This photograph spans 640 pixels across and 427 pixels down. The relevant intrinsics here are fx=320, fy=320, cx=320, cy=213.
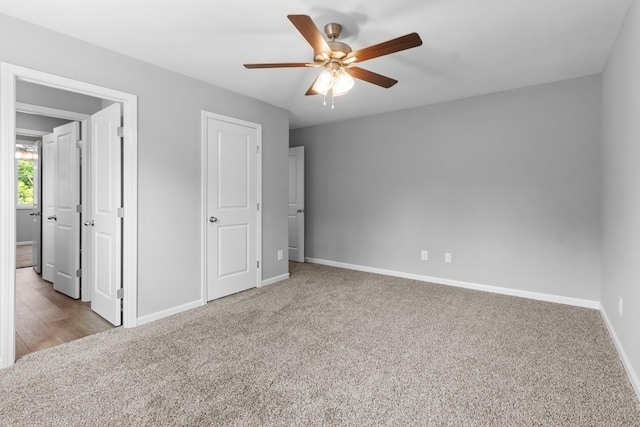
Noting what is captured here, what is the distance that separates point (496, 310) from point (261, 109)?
11.7 feet

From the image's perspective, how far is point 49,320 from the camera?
3004 millimetres

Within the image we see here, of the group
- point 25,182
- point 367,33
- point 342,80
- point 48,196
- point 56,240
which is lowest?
point 56,240

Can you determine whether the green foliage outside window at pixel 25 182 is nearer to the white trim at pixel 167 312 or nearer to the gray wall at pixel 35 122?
the gray wall at pixel 35 122

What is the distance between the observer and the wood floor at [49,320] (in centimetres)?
261

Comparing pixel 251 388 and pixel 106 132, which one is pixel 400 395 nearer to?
pixel 251 388

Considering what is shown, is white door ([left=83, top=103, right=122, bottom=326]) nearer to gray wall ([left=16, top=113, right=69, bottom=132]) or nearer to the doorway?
gray wall ([left=16, top=113, right=69, bottom=132])

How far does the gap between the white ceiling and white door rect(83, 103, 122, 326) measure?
0.79 meters

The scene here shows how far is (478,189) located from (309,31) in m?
3.09

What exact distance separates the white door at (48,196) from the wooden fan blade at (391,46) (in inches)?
153

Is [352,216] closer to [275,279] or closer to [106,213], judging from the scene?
[275,279]

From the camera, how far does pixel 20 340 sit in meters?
2.60

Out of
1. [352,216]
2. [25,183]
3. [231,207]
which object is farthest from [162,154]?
[25,183]

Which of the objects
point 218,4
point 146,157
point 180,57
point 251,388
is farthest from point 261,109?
point 251,388

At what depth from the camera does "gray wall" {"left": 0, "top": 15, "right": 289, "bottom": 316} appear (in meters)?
2.60
